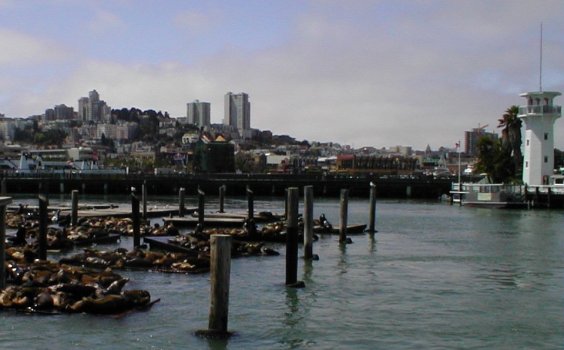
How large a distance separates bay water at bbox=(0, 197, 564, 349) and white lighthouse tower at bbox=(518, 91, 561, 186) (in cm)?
4096

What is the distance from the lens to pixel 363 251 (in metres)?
29.3

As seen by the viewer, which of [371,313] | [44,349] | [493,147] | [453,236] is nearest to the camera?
[44,349]

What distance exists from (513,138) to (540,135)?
13.1 m

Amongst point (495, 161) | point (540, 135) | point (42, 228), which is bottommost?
point (42, 228)

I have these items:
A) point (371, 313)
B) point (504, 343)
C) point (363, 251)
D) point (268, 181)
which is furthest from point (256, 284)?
point (268, 181)

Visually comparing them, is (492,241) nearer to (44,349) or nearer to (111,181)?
(44,349)

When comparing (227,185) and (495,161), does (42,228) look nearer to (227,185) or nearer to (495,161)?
(227,185)

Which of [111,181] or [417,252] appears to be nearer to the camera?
[417,252]

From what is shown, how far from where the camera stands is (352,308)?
1783 cm

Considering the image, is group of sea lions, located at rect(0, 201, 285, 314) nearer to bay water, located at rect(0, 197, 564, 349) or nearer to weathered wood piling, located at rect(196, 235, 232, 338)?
bay water, located at rect(0, 197, 564, 349)

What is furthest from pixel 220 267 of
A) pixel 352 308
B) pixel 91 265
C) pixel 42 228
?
pixel 42 228

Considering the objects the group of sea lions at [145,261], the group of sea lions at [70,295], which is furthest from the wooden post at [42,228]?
the group of sea lions at [70,295]

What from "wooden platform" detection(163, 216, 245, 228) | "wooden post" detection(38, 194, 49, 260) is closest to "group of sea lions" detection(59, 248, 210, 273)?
"wooden post" detection(38, 194, 49, 260)

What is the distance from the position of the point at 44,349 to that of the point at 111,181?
75.4 m
